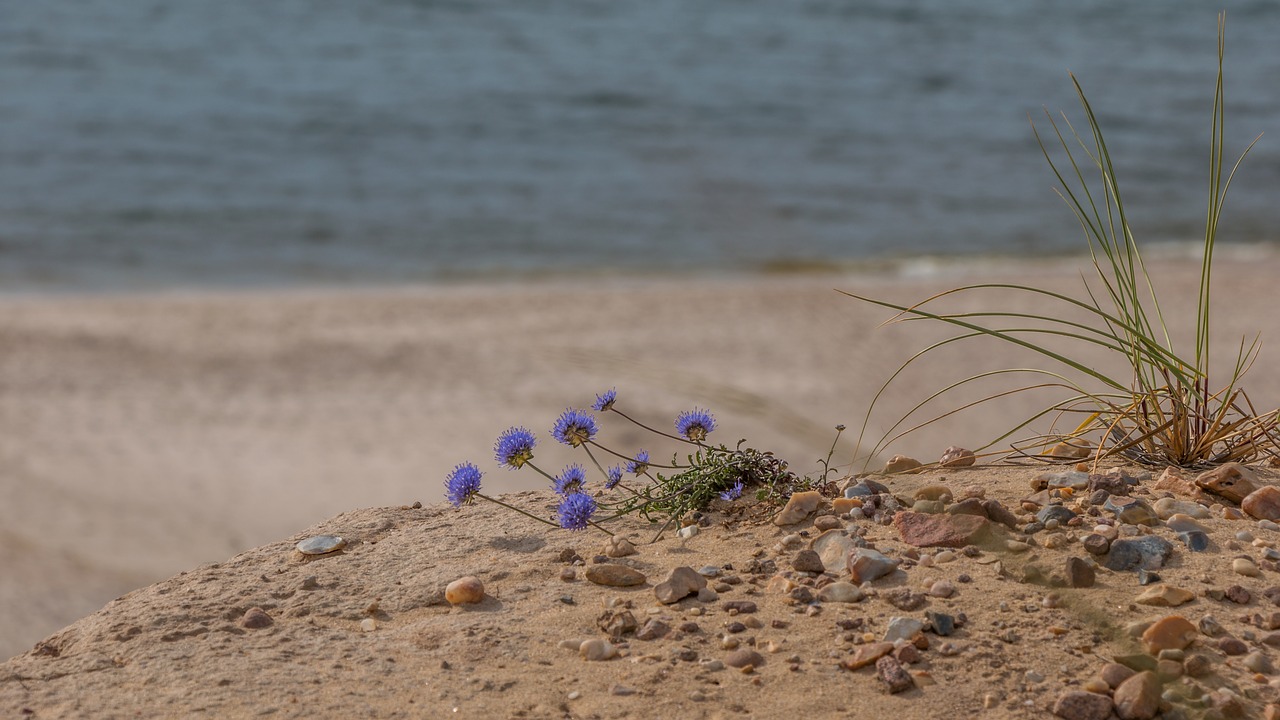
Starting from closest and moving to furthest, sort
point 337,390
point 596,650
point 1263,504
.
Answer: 1. point 596,650
2. point 1263,504
3. point 337,390

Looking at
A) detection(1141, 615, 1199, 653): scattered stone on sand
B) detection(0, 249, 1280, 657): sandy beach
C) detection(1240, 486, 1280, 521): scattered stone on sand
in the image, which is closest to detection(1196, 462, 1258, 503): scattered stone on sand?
detection(1240, 486, 1280, 521): scattered stone on sand

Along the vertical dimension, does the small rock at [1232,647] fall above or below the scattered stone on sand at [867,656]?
above

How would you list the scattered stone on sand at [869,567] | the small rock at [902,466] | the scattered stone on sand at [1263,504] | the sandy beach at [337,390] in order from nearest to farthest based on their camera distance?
the scattered stone on sand at [869,567] → the scattered stone on sand at [1263,504] → the small rock at [902,466] → the sandy beach at [337,390]

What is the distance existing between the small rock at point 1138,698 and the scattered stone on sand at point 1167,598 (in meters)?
0.20

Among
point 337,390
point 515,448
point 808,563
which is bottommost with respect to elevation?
point 337,390

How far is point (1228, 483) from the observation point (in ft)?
6.59

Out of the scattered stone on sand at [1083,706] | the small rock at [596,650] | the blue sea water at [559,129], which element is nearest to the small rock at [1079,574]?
the scattered stone on sand at [1083,706]

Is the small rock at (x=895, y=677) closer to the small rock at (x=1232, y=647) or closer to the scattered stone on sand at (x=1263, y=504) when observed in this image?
the small rock at (x=1232, y=647)

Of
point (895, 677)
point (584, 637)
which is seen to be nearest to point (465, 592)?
point (584, 637)

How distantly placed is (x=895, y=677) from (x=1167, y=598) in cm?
46

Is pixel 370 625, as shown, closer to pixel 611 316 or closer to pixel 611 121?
pixel 611 316

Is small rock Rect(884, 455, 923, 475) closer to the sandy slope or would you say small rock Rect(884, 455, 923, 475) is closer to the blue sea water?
the sandy slope

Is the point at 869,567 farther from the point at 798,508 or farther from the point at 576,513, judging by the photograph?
the point at 576,513

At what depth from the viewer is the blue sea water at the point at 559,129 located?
40.6 feet
